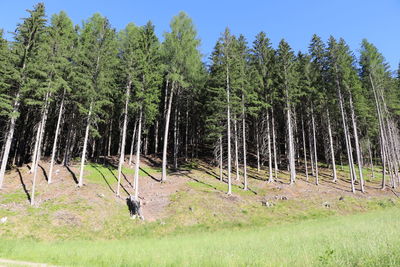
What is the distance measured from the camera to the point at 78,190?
2056 centimetres

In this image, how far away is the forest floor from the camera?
51.2 ft

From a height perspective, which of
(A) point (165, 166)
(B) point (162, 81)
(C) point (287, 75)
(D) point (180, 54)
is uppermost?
(D) point (180, 54)

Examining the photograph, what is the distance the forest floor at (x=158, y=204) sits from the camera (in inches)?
614

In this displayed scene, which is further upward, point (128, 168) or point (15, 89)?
point (15, 89)

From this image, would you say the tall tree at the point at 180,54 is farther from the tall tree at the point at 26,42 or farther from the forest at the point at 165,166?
the tall tree at the point at 26,42

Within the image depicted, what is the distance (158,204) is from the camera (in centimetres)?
2064

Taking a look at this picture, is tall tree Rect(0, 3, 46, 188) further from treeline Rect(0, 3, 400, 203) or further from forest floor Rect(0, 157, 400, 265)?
forest floor Rect(0, 157, 400, 265)

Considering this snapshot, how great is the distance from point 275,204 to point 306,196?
4299mm

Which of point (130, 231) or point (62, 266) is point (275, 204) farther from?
point (62, 266)

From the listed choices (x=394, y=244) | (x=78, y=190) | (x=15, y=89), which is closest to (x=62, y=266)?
(x=394, y=244)

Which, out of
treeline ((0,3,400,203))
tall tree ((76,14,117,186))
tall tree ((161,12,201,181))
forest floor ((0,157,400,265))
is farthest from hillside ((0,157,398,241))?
tall tree ((161,12,201,181))

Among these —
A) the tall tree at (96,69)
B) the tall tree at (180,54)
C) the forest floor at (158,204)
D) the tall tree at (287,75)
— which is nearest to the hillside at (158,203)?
the forest floor at (158,204)

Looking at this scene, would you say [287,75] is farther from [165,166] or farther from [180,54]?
[165,166]

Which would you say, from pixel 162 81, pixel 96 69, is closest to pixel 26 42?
pixel 96 69
